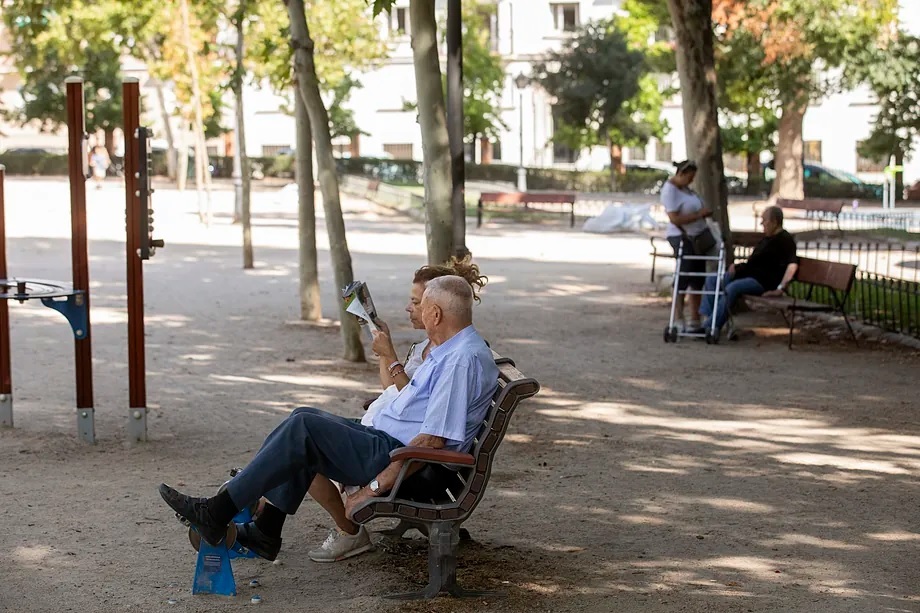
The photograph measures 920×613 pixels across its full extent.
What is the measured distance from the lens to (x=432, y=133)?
1088cm

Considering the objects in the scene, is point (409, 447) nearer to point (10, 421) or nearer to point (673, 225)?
point (10, 421)

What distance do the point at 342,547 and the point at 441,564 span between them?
75cm

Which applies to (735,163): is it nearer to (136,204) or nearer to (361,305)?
(136,204)

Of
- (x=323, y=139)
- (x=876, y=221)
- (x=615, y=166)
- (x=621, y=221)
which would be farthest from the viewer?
(x=615, y=166)

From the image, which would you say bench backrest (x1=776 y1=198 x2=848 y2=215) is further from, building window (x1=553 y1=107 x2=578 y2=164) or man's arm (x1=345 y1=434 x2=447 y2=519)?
building window (x1=553 y1=107 x2=578 y2=164)

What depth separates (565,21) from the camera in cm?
7175

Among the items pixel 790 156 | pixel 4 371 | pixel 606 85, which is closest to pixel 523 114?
pixel 606 85

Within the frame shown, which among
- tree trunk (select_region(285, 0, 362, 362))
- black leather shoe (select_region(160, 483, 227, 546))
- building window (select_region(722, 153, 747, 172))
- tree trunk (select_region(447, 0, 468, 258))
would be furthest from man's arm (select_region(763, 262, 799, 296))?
building window (select_region(722, 153, 747, 172))

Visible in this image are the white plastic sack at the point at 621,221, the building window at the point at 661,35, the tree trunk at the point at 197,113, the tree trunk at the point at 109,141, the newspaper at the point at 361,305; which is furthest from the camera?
the tree trunk at the point at 109,141

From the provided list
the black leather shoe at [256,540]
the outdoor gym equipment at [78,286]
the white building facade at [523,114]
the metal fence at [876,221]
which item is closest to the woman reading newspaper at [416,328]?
the black leather shoe at [256,540]

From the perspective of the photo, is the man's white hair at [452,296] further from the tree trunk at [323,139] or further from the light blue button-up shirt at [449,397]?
the tree trunk at [323,139]

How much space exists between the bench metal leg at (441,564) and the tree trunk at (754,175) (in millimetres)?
45894

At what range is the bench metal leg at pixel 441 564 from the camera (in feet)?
17.9

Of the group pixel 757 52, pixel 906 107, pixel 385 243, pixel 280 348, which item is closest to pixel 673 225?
pixel 280 348
